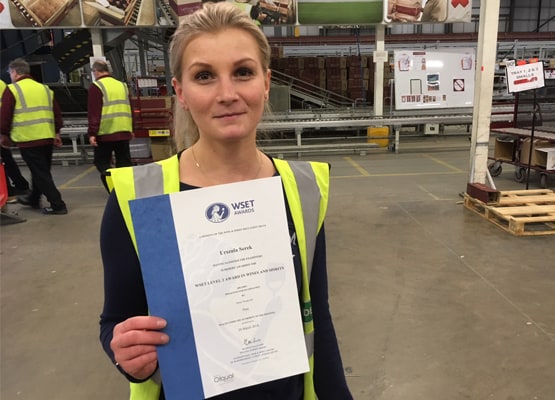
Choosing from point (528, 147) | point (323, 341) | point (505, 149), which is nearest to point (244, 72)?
point (323, 341)

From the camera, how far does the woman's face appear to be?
35.8 inches

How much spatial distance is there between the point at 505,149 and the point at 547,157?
3.18 ft

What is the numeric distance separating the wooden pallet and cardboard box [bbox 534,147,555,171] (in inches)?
26.3

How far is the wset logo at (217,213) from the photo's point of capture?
861mm

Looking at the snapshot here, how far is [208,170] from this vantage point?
3.38 ft

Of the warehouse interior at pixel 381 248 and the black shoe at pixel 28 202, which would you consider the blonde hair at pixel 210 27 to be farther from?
the black shoe at pixel 28 202

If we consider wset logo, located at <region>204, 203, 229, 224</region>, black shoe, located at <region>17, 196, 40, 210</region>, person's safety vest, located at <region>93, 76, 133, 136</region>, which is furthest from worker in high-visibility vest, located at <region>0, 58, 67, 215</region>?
wset logo, located at <region>204, 203, 229, 224</region>

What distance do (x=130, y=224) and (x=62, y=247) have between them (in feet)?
13.9

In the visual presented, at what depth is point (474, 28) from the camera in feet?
87.2

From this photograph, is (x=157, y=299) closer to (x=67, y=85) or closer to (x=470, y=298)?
(x=470, y=298)

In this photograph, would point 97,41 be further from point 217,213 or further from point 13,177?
point 217,213

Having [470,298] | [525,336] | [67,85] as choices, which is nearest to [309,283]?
[525,336]

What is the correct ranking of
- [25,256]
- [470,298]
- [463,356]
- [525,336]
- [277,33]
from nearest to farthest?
1. [463,356]
2. [525,336]
3. [470,298]
4. [25,256]
5. [277,33]

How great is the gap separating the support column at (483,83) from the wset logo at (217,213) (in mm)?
5341
